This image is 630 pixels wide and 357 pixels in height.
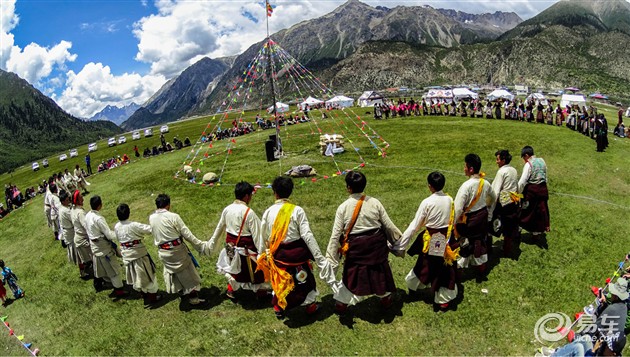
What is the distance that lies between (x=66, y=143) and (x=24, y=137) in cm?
2302

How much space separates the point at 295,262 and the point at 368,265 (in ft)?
3.98

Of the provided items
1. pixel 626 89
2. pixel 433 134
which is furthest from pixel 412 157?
pixel 626 89

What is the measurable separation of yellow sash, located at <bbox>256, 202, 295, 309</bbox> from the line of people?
0.02m

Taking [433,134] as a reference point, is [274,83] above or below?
above

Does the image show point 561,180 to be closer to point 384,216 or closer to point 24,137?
point 384,216

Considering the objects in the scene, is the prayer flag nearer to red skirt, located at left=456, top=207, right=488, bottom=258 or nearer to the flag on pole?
the flag on pole

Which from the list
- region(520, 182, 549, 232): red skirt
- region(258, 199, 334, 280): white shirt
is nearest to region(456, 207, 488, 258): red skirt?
region(520, 182, 549, 232): red skirt

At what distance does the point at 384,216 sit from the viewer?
5660 millimetres

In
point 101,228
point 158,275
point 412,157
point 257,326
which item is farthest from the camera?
point 412,157

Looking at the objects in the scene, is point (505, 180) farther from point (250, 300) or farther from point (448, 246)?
point (250, 300)

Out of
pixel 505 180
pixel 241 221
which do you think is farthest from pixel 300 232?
pixel 505 180

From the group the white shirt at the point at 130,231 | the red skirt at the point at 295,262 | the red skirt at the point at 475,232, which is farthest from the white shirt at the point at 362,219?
the white shirt at the point at 130,231

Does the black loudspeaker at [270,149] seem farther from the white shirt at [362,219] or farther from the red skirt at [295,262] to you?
the white shirt at [362,219]

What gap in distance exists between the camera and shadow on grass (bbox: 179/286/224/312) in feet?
22.7
